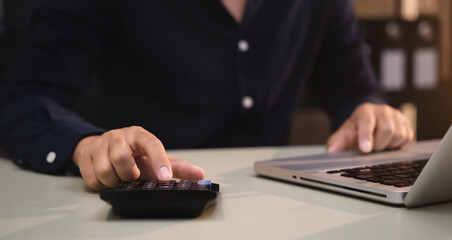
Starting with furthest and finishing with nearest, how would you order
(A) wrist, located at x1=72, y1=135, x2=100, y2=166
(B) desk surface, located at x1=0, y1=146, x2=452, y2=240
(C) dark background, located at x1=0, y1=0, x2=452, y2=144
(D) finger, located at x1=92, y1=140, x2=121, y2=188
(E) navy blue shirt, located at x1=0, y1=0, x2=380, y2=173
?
(C) dark background, located at x1=0, y1=0, x2=452, y2=144, (E) navy blue shirt, located at x1=0, y1=0, x2=380, y2=173, (A) wrist, located at x1=72, y1=135, x2=100, y2=166, (D) finger, located at x1=92, y1=140, x2=121, y2=188, (B) desk surface, located at x1=0, y1=146, x2=452, y2=240

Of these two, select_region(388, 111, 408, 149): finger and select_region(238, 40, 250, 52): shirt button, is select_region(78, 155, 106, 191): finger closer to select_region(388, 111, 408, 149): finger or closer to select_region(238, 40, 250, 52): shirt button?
select_region(388, 111, 408, 149): finger

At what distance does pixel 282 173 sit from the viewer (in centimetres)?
56

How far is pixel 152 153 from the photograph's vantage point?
1.57 ft

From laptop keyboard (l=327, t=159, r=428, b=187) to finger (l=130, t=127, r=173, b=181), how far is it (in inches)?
7.1

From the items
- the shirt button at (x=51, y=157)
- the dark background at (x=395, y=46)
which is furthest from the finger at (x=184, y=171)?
the dark background at (x=395, y=46)

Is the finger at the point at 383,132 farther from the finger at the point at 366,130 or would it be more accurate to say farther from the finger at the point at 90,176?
the finger at the point at 90,176

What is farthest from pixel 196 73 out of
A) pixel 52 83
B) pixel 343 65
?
pixel 343 65

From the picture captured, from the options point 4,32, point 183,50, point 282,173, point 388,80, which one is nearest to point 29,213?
point 282,173

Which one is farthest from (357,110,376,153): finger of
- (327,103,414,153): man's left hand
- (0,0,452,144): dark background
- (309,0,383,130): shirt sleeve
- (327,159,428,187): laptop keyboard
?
(0,0,452,144): dark background

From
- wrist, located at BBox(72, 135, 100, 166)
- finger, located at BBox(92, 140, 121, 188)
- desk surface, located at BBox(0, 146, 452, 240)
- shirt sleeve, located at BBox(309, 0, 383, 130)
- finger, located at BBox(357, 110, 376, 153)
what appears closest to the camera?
desk surface, located at BBox(0, 146, 452, 240)

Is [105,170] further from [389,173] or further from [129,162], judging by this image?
[389,173]

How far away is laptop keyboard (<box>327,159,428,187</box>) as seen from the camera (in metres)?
0.47

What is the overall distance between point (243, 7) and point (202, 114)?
0.81ft

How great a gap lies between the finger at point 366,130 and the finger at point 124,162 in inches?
14.2
